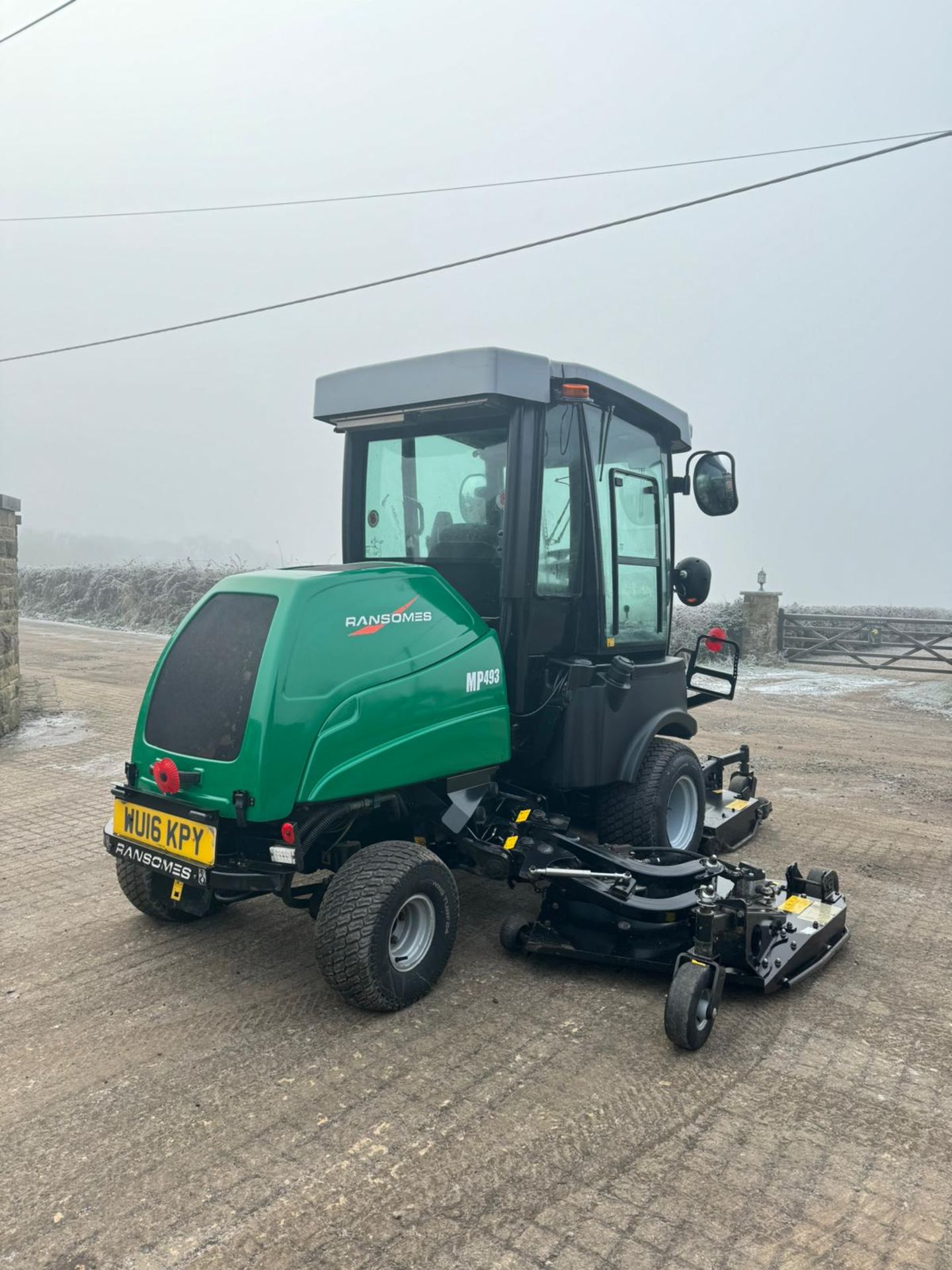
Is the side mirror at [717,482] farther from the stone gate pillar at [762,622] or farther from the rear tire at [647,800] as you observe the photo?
the stone gate pillar at [762,622]

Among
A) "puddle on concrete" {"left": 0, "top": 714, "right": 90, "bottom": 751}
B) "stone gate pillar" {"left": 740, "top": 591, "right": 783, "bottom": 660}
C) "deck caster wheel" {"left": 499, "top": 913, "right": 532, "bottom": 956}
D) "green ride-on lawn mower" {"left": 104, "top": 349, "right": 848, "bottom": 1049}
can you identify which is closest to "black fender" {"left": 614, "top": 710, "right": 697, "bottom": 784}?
"green ride-on lawn mower" {"left": 104, "top": 349, "right": 848, "bottom": 1049}

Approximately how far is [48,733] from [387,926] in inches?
294

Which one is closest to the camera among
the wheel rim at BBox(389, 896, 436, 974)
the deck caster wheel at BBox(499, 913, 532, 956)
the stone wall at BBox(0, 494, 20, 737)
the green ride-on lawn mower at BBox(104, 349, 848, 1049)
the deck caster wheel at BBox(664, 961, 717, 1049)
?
the deck caster wheel at BBox(664, 961, 717, 1049)

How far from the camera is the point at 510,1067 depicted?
3.38 meters

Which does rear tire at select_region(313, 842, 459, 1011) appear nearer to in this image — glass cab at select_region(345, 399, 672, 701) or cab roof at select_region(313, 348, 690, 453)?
glass cab at select_region(345, 399, 672, 701)

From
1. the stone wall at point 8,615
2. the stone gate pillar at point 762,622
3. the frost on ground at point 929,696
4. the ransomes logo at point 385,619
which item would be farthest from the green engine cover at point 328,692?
the stone gate pillar at point 762,622

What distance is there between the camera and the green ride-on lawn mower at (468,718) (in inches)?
145

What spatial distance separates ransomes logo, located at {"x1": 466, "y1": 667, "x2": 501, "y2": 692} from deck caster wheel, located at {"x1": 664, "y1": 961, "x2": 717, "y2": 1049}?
4.90ft

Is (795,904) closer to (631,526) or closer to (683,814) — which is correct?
(683,814)

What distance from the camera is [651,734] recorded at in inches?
203

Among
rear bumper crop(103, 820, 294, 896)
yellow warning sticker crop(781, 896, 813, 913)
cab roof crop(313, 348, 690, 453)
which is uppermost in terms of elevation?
cab roof crop(313, 348, 690, 453)

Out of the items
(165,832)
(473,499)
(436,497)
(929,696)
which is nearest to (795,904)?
(473,499)

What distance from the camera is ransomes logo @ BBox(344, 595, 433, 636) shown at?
392 cm

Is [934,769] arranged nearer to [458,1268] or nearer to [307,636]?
[307,636]
